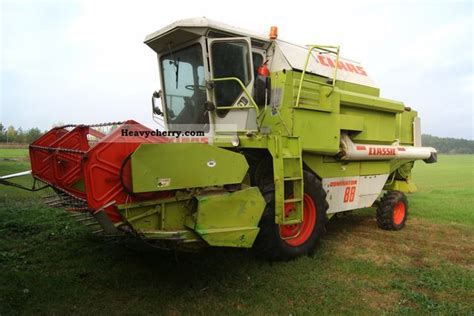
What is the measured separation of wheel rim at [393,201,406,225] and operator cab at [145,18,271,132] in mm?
3447

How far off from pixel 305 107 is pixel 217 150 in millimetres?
1727

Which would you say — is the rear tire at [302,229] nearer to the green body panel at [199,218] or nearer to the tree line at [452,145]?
the green body panel at [199,218]

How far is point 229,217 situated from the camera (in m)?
3.68

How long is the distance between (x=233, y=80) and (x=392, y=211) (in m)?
3.80

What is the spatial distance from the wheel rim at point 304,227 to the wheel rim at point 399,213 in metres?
2.51

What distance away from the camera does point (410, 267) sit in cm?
473

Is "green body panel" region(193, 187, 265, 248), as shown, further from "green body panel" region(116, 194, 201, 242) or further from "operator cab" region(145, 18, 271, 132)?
"operator cab" region(145, 18, 271, 132)


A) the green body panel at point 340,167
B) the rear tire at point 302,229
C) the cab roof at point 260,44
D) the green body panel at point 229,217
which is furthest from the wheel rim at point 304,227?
the cab roof at point 260,44

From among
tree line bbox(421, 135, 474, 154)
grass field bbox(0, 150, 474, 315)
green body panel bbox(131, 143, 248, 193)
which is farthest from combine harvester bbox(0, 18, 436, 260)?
tree line bbox(421, 135, 474, 154)

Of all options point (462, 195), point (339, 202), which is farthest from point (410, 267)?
point (462, 195)

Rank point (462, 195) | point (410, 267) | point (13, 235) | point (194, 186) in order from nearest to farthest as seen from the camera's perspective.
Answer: point (194, 186) → point (410, 267) → point (13, 235) → point (462, 195)

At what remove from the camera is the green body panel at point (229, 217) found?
139 inches

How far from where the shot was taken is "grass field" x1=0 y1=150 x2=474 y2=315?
3.53 m

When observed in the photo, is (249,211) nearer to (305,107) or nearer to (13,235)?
(305,107)
